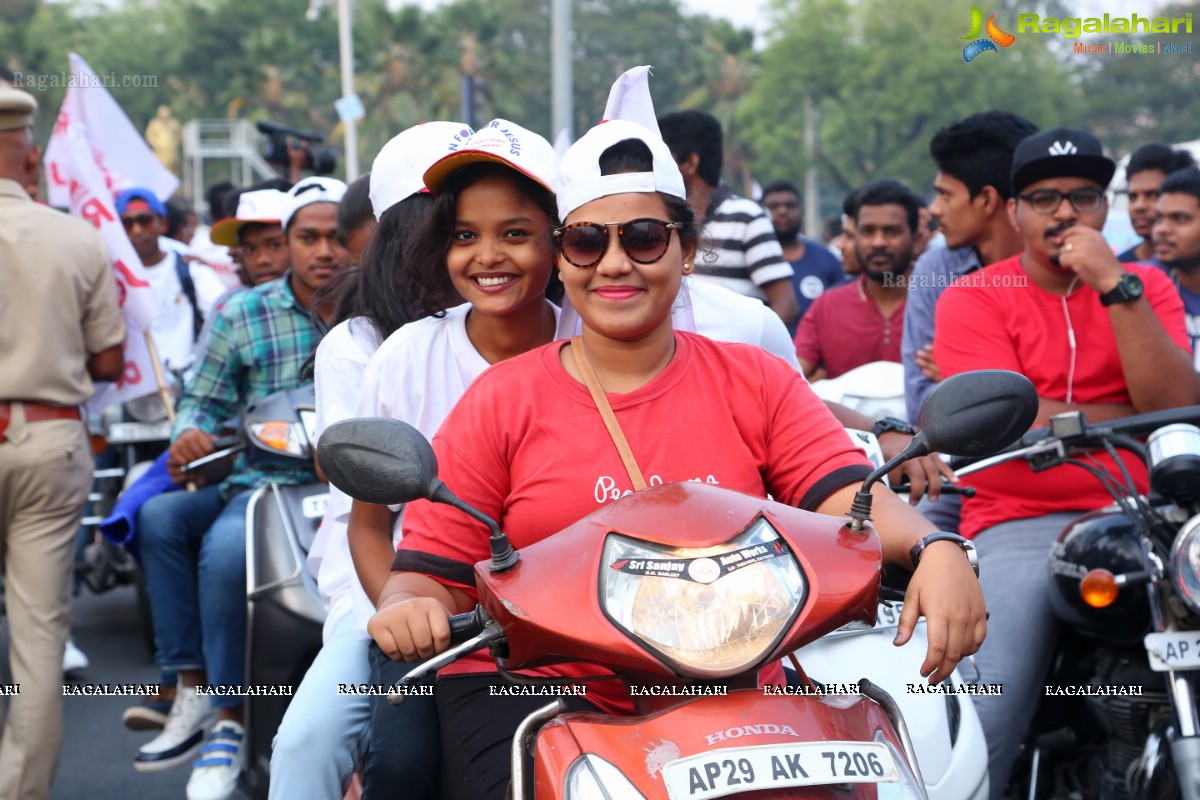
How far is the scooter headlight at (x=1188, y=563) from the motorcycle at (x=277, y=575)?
2.55m

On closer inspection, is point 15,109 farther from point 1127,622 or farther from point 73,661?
point 1127,622

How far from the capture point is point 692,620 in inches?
74.5

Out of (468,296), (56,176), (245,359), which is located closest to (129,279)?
(245,359)

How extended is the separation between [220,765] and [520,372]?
2986 millimetres

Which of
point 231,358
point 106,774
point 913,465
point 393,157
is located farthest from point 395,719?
point 106,774

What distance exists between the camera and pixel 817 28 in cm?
5969

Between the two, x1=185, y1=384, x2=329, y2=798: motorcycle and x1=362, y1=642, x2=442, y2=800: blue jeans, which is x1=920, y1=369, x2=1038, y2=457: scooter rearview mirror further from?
x1=185, y1=384, x2=329, y2=798: motorcycle

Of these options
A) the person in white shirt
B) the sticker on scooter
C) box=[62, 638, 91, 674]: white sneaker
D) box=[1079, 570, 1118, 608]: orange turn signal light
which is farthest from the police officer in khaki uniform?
the sticker on scooter

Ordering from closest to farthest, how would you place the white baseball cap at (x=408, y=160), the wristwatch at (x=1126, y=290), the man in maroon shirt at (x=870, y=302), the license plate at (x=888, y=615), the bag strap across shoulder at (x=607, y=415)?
the bag strap across shoulder at (x=607, y=415) < the license plate at (x=888, y=615) < the white baseball cap at (x=408, y=160) < the wristwatch at (x=1126, y=290) < the man in maroon shirt at (x=870, y=302)

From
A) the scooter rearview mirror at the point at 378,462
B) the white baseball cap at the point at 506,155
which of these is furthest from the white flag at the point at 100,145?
the scooter rearview mirror at the point at 378,462

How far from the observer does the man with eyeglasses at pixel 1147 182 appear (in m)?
8.40

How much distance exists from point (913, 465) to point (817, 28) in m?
59.2

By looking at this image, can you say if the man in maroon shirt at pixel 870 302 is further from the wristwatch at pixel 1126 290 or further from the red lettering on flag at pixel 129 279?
the red lettering on flag at pixel 129 279

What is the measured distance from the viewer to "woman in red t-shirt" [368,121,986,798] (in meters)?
2.40
